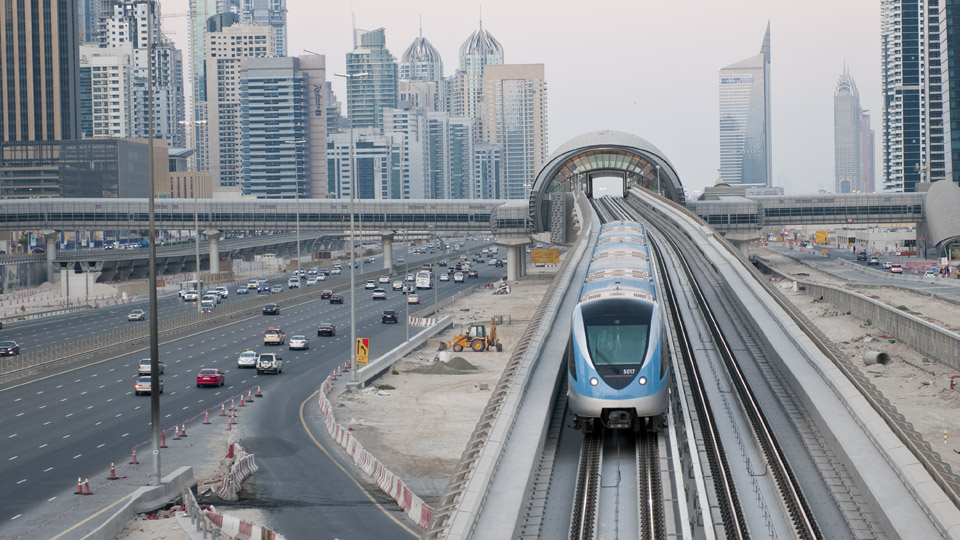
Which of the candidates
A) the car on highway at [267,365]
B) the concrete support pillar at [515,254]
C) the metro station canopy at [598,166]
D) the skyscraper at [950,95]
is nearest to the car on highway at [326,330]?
the car on highway at [267,365]

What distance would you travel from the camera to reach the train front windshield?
85.1 ft

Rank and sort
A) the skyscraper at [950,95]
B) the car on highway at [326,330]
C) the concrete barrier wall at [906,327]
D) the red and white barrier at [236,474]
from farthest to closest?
the skyscraper at [950,95]
the car on highway at [326,330]
the concrete barrier wall at [906,327]
the red and white barrier at [236,474]

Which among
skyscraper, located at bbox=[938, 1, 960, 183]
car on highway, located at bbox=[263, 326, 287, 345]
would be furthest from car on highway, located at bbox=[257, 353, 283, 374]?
skyscraper, located at bbox=[938, 1, 960, 183]

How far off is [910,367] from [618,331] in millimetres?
→ 33671

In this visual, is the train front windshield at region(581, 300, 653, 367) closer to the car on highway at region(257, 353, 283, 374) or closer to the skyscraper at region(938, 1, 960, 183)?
the car on highway at region(257, 353, 283, 374)

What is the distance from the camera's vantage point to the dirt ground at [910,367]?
41.0 meters

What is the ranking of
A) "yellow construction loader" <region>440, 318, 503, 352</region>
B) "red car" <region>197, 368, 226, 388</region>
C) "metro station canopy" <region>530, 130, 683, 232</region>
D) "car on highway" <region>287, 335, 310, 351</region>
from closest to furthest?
"red car" <region>197, 368, 226, 388</region>, "yellow construction loader" <region>440, 318, 503, 352</region>, "car on highway" <region>287, 335, 310, 351</region>, "metro station canopy" <region>530, 130, 683, 232</region>

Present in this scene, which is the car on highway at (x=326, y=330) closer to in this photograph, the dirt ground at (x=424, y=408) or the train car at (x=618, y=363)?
the dirt ground at (x=424, y=408)

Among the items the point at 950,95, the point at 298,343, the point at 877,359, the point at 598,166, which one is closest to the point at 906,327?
the point at 877,359

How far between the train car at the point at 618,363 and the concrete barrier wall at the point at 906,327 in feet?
98.4

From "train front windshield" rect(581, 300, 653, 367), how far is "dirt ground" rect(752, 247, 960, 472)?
511 inches

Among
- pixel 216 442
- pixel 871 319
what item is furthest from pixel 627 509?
pixel 871 319

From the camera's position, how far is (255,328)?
3332 inches

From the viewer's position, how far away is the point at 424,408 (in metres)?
48.1
